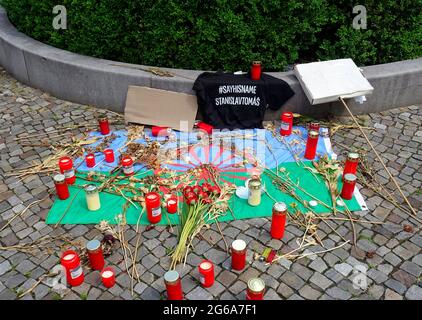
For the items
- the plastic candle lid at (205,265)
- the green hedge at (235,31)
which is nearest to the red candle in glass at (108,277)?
the plastic candle lid at (205,265)

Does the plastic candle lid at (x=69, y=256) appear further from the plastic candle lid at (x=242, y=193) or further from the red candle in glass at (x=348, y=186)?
the red candle in glass at (x=348, y=186)

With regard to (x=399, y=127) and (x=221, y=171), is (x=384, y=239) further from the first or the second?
(x=399, y=127)

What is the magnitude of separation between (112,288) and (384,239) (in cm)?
271

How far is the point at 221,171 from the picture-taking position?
17.1 ft

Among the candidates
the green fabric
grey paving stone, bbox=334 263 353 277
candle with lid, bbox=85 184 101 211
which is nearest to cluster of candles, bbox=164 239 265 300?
the green fabric

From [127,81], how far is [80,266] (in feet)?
10.6

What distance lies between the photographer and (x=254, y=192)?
4.60m

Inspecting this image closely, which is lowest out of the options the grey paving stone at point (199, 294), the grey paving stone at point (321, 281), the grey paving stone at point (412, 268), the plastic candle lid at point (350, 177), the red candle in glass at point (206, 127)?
the grey paving stone at point (199, 294)

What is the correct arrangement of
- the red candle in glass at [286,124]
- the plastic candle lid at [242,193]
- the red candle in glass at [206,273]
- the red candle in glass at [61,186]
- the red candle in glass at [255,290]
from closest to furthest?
the red candle in glass at [255,290]
the red candle in glass at [206,273]
the red candle in glass at [61,186]
the plastic candle lid at [242,193]
the red candle in glass at [286,124]

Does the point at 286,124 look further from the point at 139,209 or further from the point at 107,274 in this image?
the point at 107,274

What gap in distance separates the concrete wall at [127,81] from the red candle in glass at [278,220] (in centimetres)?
249

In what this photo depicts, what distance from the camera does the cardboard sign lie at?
6043 mm

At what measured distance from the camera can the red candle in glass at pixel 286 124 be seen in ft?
19.1
